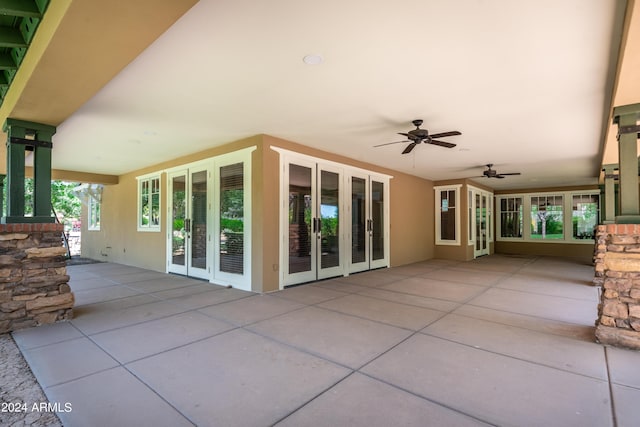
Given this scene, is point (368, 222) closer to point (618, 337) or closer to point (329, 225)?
point (329, 225)

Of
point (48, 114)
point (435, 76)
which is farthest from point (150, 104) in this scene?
point (435, 76)

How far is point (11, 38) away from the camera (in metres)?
2.51

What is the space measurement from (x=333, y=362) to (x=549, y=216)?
39.0ft

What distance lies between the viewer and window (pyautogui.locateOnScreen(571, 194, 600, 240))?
416 inches

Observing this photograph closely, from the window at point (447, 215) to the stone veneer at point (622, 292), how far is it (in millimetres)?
6563

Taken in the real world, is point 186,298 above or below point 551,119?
below

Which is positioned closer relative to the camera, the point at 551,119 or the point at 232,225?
the point at 551,119

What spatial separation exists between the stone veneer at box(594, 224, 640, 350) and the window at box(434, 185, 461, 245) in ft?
21.5

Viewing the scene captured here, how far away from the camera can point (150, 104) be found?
3732mm

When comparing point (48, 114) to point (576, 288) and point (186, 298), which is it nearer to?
point (186, 298)

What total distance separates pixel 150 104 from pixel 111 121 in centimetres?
107

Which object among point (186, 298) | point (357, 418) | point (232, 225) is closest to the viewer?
point (357, 418)

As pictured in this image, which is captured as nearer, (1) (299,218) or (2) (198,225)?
(1) (299,218)

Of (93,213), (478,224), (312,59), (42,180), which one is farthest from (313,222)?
(93,213)
